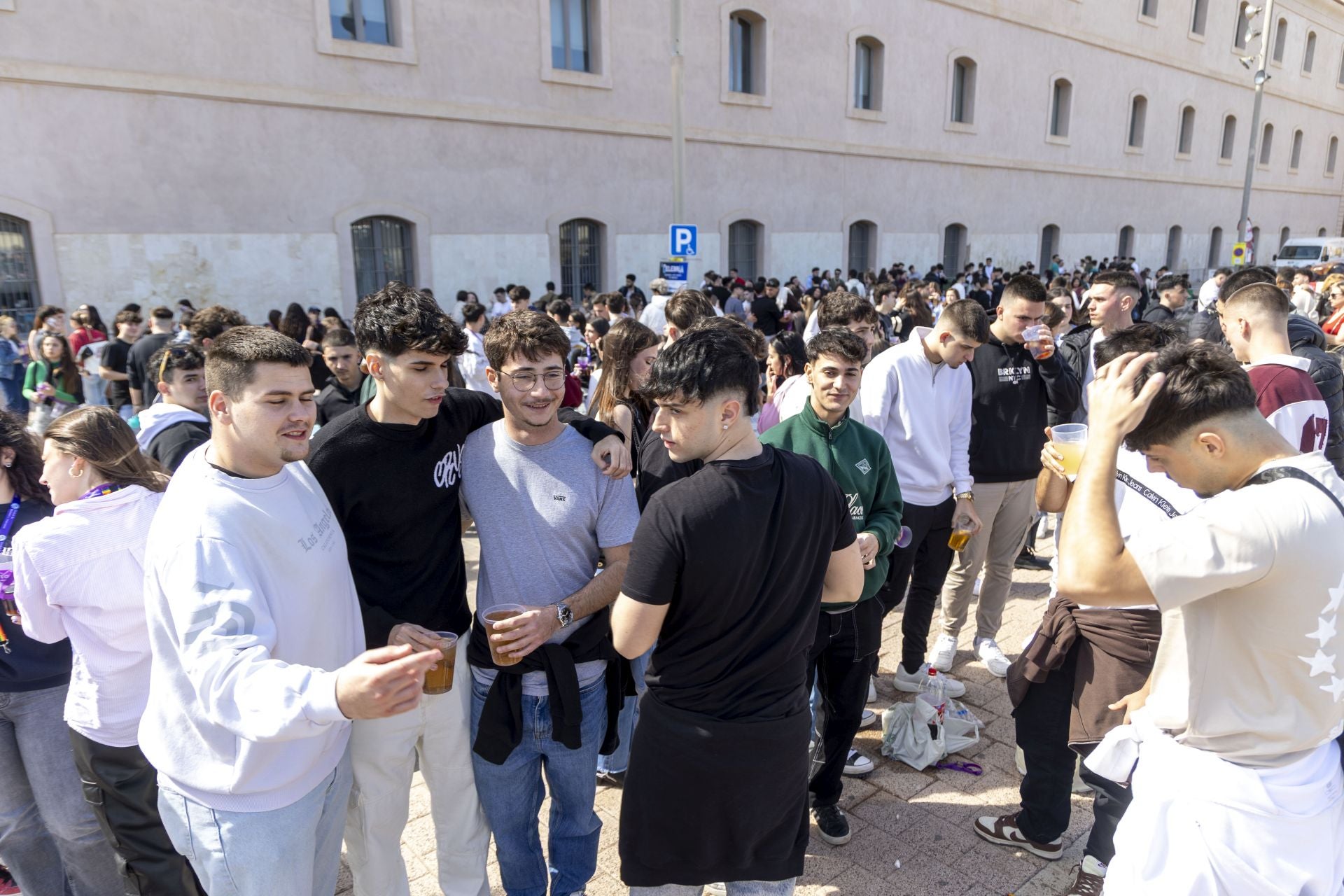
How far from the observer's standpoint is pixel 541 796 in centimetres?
285

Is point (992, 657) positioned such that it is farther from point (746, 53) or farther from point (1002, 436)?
point (746, 53)

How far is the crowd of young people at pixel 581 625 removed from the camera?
6.14ft

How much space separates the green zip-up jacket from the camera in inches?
129

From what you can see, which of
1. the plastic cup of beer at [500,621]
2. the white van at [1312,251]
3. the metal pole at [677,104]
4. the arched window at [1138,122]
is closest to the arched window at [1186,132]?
the arched window at [1138,122]

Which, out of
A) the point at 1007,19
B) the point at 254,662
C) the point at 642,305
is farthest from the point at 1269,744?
the point at 1007,19

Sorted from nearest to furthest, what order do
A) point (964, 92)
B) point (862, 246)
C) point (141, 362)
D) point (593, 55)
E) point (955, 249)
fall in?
1. point (141, 362)
2. point (593, 55)
3. point (862, 246)
4. point (964, 92)
5. point (955, 249)

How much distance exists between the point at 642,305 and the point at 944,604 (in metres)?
8.84

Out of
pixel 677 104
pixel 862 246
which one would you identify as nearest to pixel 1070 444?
pixel 677 104

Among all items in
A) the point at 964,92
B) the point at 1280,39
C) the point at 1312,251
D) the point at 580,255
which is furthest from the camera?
the point at 1280,39

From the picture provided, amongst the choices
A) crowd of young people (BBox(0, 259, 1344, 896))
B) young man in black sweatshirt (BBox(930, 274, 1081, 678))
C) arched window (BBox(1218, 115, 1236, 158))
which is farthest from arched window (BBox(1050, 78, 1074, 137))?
crowd of young people (BBox(0, 259, 1344, 896))

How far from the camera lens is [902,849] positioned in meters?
3.25

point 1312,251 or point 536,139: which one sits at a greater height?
point 536,139

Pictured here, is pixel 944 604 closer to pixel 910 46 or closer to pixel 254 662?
pixel 254 662

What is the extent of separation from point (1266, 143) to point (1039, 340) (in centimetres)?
4012
